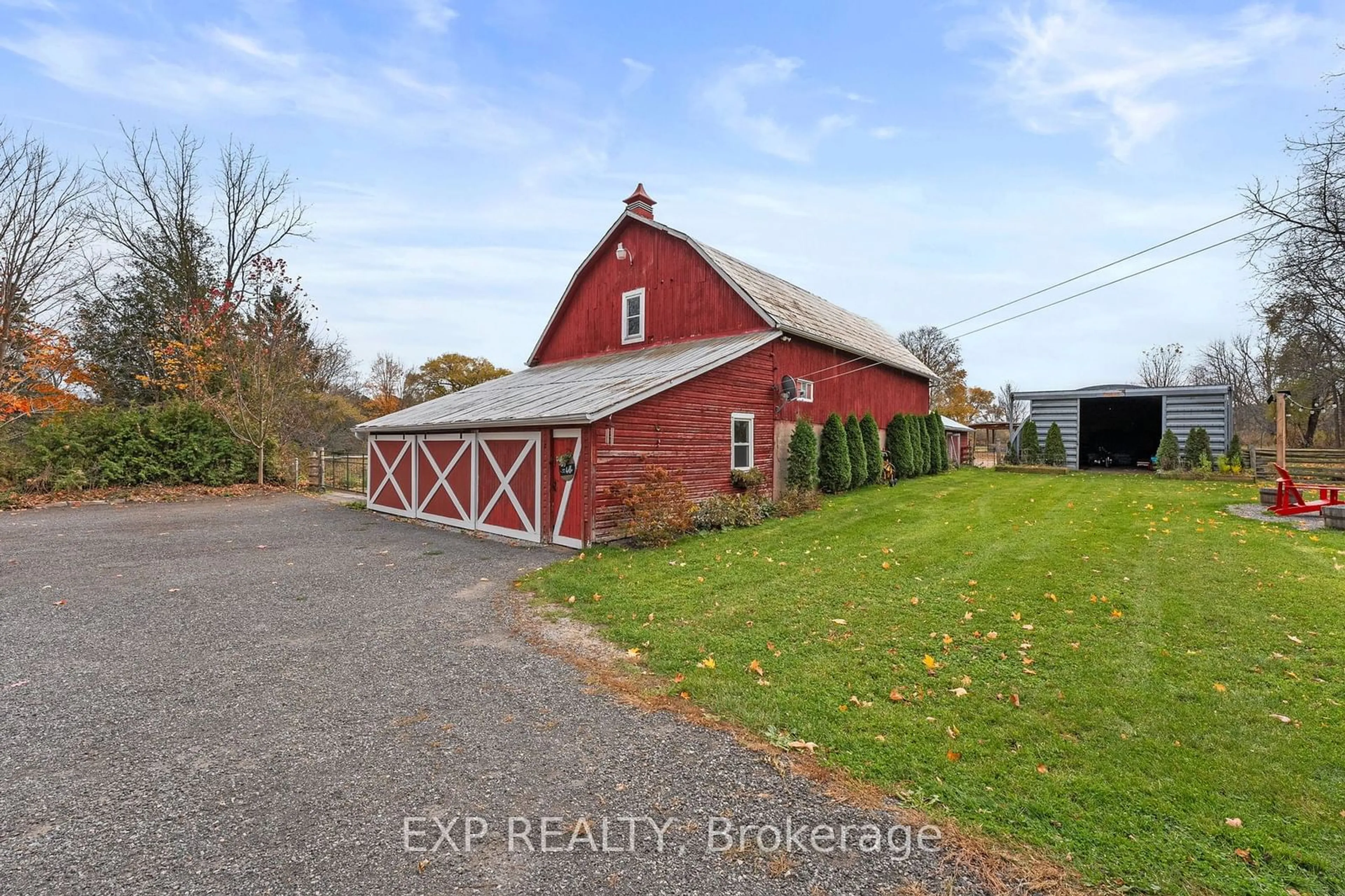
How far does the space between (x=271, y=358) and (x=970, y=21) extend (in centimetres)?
2172

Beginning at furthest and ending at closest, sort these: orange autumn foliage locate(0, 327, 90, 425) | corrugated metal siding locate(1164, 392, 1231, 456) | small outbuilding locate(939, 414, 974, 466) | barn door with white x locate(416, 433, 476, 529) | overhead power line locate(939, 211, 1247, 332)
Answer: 1. small outbuilding locate(939, 414, 974, 466)
2. corrugated metal siding locate(1164, 392, 1231, 456)
3. orange autumn foliage locate(0, 327, 90, 425)
4. barn door with white x locate(416, 433, 476, 529)
5. overhead power line locate(939, 211, 1247, 332)

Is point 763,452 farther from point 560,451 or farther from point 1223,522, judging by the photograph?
point 1223,522

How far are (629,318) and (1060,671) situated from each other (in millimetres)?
13957

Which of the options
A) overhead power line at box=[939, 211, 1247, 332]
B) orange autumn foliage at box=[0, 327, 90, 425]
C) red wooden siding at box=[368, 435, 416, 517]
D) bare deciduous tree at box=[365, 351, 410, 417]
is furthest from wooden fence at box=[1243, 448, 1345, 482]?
bare deciduous tree at box=[365, 351, 410, 417]

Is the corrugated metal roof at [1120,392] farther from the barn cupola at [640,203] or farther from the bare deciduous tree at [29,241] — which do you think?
the bare deciduous tree at [29,241]

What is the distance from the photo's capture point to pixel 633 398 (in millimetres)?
9547

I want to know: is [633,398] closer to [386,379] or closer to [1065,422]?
[1065,422]

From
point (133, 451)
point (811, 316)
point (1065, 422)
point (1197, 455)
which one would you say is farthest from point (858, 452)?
point (133, 451)

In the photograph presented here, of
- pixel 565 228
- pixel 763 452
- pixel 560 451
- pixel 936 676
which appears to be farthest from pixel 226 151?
pixel 936 676

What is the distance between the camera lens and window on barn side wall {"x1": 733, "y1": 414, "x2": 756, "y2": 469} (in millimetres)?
12375

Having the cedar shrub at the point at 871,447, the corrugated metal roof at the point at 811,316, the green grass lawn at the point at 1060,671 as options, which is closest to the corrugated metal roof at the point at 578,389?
the corrugated metal roof at the point at 811,316

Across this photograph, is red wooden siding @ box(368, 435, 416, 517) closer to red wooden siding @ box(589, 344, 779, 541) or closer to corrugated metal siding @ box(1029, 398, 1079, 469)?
red wooden siding @ box(589, 344, 779, 541)

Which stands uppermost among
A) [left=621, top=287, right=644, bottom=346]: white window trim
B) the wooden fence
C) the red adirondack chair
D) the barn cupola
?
the barn cupola

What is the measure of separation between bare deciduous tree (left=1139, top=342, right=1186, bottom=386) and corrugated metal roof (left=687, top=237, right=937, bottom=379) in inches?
1403
